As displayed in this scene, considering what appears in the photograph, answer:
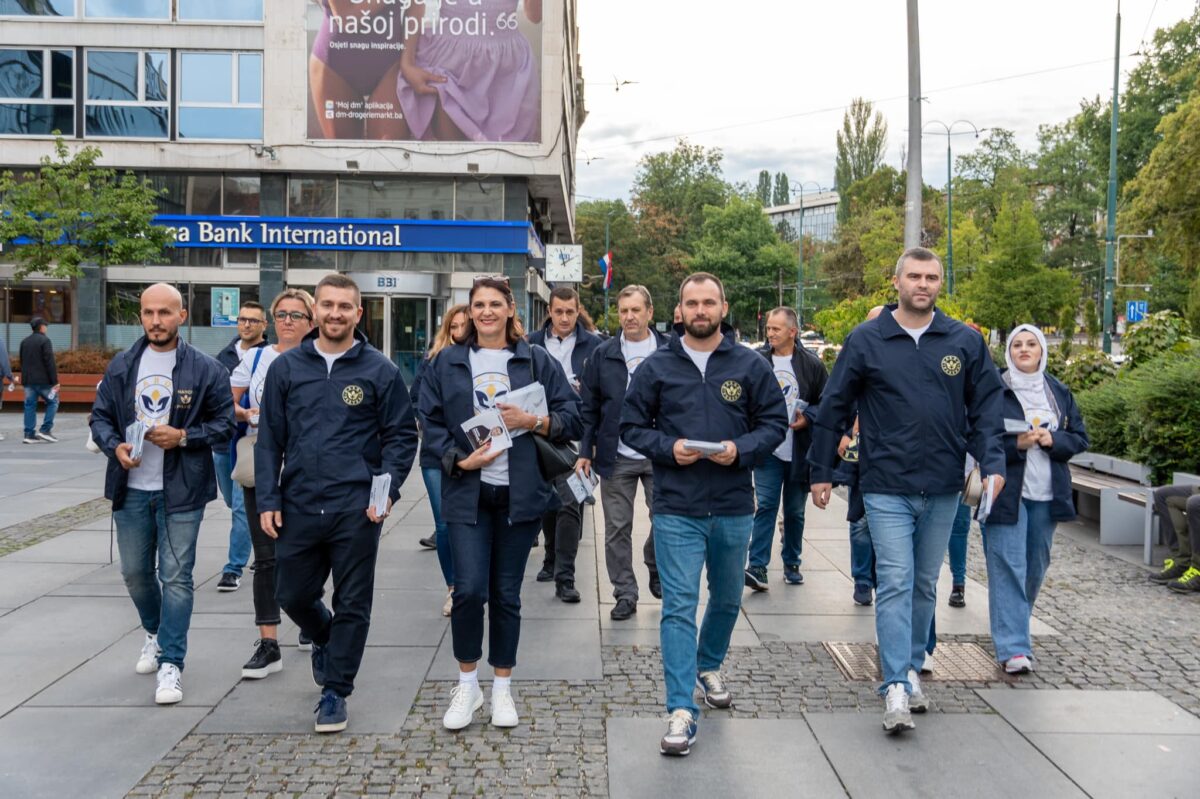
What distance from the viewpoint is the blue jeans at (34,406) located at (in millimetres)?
16875

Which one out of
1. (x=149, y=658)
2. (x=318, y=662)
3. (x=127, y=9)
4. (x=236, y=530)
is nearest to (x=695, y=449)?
(x=318, y=662)

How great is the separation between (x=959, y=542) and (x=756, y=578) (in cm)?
136

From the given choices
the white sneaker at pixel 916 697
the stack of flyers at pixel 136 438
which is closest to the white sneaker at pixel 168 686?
the stack of flyers at pixel 136 438

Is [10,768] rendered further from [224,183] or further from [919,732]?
[224,183]

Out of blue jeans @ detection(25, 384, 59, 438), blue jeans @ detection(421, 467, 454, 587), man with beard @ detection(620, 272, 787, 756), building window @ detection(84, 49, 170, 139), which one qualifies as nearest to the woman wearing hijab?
man with beard @ detection(620, 272, 787, 756)

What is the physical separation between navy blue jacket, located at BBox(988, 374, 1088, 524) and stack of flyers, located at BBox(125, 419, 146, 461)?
162 inches

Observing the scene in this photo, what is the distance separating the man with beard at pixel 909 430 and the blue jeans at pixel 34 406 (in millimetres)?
14995

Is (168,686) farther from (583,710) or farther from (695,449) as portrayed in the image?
(695,449)

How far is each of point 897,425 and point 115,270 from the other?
2720 centimetres

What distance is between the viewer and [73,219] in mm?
23297

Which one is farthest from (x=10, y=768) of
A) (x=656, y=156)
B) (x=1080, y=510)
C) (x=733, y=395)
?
(x=656, y=156)

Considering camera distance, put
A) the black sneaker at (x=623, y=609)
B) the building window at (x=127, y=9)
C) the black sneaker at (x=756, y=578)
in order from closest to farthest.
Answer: the black sneaker at (x=623, y=609), the black sneaker at (x=756, y=578), the building window at (x=127, y=9)

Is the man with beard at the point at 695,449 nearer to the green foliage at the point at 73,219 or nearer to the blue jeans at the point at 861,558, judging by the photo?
the blue jeans at the point at 861,558

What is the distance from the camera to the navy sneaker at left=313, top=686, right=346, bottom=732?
465cm
